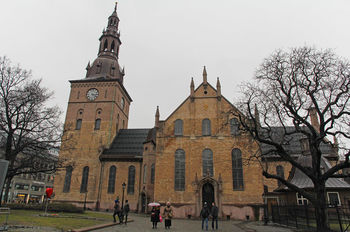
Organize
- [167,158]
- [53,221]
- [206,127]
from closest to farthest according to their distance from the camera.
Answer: [53,221]
[167,158]
[206,127]

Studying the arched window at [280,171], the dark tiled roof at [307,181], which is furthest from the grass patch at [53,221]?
the arched window at [280,171]

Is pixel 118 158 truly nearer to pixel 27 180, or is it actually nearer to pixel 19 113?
pixel 19 113

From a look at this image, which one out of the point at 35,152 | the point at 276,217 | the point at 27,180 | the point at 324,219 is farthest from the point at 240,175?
the point at 27,180

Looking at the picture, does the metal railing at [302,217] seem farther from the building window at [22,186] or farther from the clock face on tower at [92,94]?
the building window at [22,186]

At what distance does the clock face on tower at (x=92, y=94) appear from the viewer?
42.4 m

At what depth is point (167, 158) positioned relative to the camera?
2922 centimetres

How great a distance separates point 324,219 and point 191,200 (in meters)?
15.3

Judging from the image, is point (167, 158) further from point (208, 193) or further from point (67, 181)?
point (67, 181)

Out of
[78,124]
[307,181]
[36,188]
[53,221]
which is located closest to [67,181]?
[78,124]

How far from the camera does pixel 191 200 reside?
27203 mm

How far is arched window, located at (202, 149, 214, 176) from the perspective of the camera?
2803 cm

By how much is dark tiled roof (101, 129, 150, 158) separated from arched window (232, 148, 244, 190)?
1494cm

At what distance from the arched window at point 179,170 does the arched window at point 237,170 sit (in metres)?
5.86

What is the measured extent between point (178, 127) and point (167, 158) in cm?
410
